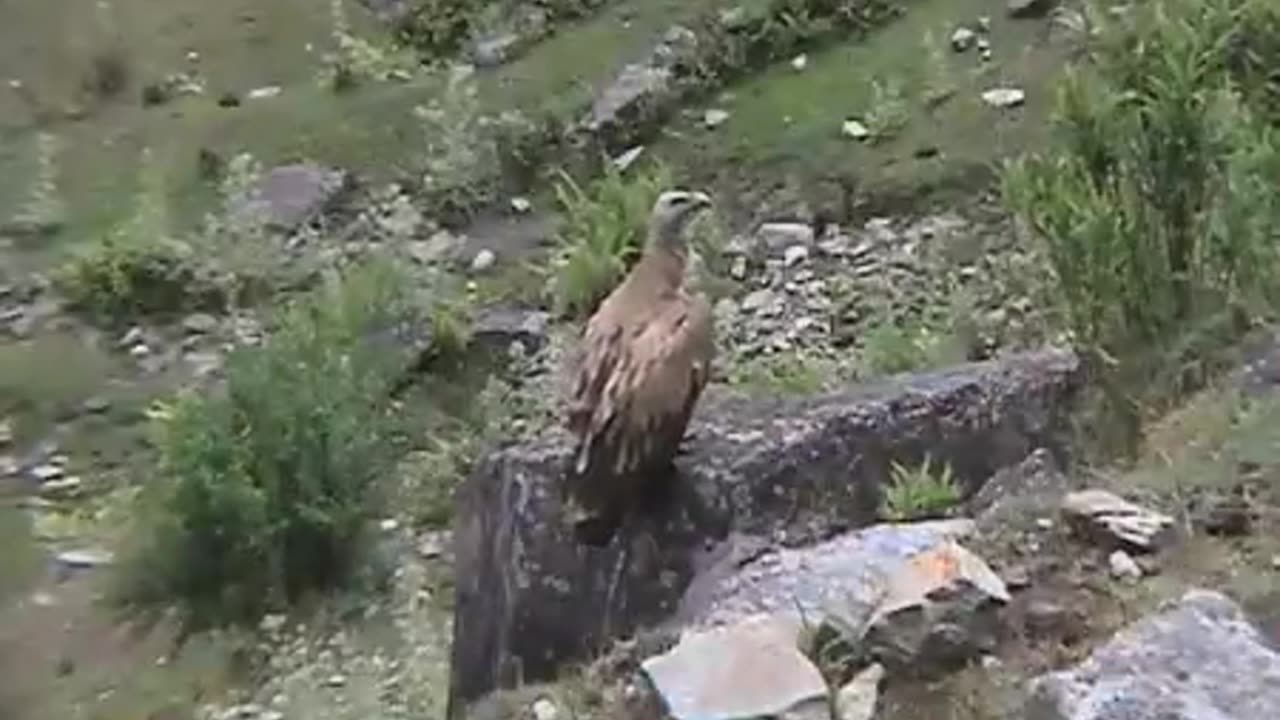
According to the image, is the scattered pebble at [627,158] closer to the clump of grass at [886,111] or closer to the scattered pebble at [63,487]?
the clump of grass at [886,111]

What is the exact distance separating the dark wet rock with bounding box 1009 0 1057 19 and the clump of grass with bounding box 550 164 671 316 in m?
1.56

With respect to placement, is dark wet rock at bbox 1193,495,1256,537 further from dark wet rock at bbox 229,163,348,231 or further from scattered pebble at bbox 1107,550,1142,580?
dark wet rock at bbox 229,163,348,231

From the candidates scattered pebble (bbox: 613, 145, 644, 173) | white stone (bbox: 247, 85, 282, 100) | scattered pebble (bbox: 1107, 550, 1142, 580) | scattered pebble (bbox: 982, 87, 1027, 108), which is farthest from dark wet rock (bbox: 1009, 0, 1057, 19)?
scattered pebble (bbox: 1107, 550, 1142, 580)

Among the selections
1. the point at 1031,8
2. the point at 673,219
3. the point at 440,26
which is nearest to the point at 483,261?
the point at 440,26

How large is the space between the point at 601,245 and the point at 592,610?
2.71 m

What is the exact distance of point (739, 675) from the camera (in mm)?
3637

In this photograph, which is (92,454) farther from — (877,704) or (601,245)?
(877,704)

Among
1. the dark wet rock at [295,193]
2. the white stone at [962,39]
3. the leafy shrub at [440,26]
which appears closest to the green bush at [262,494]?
the dark wet rock at [295,193]

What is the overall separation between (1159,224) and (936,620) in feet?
4.84

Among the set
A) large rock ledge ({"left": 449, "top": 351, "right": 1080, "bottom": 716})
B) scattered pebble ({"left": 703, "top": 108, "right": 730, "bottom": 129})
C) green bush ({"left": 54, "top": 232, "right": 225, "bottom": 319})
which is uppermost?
large rock ledge ({"left": 449, "top": 351, "right": 1080, "bottom": 716})

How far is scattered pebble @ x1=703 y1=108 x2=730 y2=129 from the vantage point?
8.79 m

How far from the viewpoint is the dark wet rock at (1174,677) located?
11.0ft

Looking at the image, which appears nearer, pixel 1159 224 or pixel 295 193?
pixel 1159 224

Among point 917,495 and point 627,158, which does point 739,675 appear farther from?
point 627,158
